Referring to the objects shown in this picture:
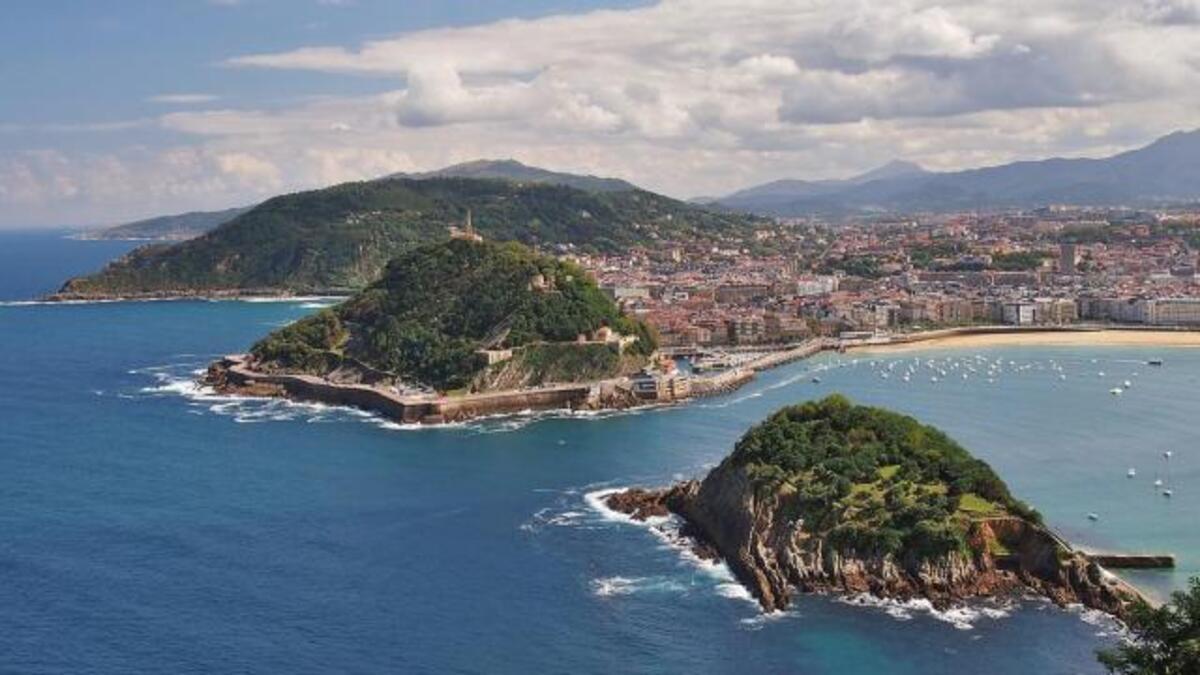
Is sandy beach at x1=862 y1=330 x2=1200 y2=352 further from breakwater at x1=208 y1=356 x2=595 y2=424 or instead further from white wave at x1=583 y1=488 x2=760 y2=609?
white wave at x1=583 y1=488 x2=760 y2=609

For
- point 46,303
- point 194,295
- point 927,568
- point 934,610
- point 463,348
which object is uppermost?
point 194,295

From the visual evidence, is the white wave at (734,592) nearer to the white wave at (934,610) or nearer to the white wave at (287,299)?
the white wave at (934,610)

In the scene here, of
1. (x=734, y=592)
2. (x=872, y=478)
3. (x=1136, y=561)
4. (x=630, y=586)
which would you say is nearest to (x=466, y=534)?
(x=630, y=586)

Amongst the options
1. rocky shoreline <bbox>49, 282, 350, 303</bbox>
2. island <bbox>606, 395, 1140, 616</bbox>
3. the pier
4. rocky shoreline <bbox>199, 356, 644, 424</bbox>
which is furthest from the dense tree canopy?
rocky shoreline <bbox>49, 282, 350, 303</bbox>

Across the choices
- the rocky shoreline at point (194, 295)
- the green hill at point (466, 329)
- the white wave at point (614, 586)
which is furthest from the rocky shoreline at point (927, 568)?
the rocky shoreline at point (194, 295)

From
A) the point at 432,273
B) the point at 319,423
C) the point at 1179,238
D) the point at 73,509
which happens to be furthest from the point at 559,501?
the point at 1179,238

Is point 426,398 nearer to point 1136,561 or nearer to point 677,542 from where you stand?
point 677,542

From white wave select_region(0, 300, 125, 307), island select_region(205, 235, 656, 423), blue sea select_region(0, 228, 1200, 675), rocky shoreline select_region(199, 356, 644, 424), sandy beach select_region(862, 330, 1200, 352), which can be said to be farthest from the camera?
white wave select_region(0, 300, 125, 307)

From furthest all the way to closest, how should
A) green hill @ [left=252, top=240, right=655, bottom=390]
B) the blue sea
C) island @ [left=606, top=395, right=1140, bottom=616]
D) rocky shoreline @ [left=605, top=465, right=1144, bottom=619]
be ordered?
green hill @ [left=252, top=240, right=655, bottom=390] < island @ [left=606, top=395, right=1140, bottom=616] < rocky shoreline @ [left=605, top=465, right=1144, bottom=619] < the blue sea
